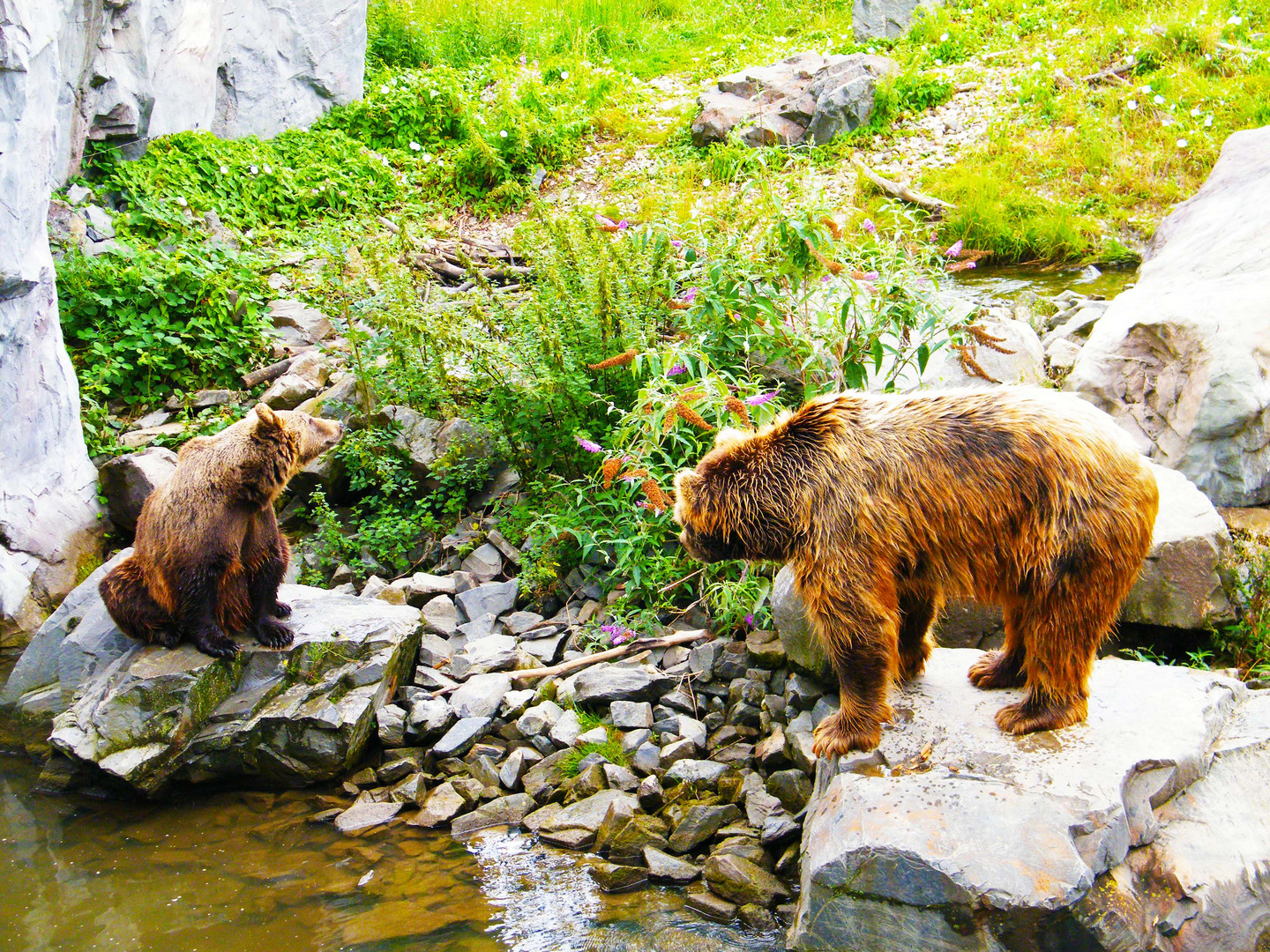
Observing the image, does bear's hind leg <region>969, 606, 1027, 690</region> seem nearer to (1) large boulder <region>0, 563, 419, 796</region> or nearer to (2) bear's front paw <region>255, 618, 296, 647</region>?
(1) large boulder <region>0, 563, 419, 796</region>

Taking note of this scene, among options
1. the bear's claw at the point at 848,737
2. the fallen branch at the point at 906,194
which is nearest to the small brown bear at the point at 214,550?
the bear's claw at the point at 848,737

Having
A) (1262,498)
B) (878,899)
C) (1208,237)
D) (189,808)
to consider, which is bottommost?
(189,808)

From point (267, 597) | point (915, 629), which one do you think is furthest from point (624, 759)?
point (267, 597)

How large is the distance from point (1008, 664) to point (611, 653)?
2.33m

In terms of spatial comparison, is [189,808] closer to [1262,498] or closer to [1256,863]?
[1256,863]

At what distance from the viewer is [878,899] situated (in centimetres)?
339

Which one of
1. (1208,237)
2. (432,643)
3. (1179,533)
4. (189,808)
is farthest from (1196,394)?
(189,808)

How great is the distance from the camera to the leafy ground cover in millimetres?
6094

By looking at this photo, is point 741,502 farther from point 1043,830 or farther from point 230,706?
point 230,706

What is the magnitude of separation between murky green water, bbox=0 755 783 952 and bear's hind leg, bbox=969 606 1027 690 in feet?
4.77

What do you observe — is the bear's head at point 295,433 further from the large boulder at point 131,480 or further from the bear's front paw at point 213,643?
the large boulder at point 131,480

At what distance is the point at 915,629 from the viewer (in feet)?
14.3

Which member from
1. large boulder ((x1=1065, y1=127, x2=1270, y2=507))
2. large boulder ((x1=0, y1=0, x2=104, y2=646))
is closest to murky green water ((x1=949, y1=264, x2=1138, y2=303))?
large boulder ((x1=1065, y1=127, x2=1270, y2=507))

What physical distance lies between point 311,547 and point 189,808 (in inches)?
94.9
